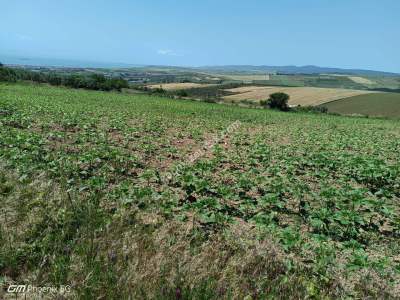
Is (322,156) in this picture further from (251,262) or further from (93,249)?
(93,249)

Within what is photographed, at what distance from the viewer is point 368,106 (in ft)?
257

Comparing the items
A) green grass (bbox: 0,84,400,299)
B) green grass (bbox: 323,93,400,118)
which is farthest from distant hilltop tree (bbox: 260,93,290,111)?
green grass (bbox: 0,84,400,299)

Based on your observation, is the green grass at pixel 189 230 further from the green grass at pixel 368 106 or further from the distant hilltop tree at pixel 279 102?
the green grass at pixel 368 106

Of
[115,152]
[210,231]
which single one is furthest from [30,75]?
[210,231]

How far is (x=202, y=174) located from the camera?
377 inches

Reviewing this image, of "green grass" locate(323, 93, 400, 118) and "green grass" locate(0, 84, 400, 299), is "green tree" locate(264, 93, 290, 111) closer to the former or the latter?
"green grass" locate(323, 93, 400, 118)

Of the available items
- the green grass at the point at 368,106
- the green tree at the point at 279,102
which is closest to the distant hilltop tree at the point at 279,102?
the green tree at the point at 279,102

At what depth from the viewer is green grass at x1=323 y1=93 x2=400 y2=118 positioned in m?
69.0

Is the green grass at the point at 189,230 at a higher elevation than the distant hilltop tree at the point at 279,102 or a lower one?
higher

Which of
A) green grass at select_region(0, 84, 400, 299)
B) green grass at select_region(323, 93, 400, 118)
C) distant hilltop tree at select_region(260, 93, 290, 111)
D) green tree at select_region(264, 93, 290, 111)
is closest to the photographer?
green grass at select_region(0, 84, 400, 299)

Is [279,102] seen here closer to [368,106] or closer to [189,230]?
[368,106]

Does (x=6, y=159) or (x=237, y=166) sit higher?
(x=6, y=159)

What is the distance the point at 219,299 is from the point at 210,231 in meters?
2.26

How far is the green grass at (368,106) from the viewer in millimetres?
68981
